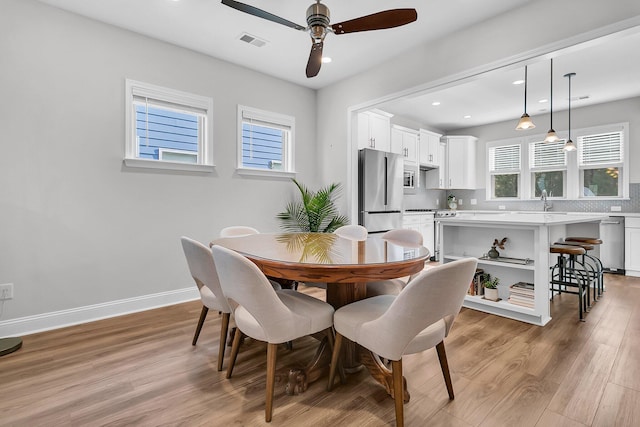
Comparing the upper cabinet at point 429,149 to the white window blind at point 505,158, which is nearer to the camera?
the upper cabinet at point 429,149

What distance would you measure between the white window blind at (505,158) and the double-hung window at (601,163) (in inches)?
38.9

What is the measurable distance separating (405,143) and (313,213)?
2.52m

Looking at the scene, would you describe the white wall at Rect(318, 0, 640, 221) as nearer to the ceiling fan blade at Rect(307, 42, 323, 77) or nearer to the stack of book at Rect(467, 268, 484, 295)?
the ceiling fan blade at Rect(307, 42, 323, 77)

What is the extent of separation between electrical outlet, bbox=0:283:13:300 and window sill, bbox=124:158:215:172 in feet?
4.36

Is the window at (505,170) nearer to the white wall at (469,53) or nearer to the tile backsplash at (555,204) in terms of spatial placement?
the tile backsplash at (555,204)

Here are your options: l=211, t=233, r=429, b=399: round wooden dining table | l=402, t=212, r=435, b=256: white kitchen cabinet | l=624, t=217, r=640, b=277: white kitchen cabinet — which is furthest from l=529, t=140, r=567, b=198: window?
l=211, t=233, r=429, b=399: round wooden dining table

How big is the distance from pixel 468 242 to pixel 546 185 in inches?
145

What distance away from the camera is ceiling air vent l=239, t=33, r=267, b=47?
3.15m


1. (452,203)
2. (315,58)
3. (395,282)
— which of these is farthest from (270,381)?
(452,203)

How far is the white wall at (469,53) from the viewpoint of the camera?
225 centimetres

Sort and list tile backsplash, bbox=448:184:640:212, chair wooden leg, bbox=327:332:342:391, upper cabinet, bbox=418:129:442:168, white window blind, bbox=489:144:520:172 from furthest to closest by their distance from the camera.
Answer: white window blind, bbox=489:144:520:172 < upper cabinet, bbox=418:129:442:168 < tile backsplash, bbox=448:184:640:212 < chair wooden leg, bbox=327:332:342:391

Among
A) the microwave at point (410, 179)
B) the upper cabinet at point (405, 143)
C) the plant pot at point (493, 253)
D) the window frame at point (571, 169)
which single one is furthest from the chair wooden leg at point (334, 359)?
the window frame at point (571, 169)

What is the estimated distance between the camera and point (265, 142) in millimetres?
4141

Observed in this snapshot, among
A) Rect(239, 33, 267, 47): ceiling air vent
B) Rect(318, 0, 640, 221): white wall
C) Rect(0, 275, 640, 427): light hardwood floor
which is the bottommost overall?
Rect(0, 275, 640, 427): light hardwood floor
